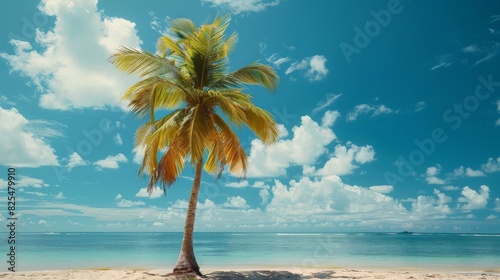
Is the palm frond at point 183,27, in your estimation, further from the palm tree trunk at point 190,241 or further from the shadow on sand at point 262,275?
the shadow on sand at point 262,275

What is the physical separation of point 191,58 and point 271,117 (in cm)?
326

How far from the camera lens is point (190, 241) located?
11961 millimetres

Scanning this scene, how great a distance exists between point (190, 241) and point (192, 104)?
14.2ft

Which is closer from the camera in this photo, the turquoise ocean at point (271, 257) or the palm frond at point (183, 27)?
the palm frond at point (183, 27)

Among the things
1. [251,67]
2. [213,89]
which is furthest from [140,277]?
[251,67]

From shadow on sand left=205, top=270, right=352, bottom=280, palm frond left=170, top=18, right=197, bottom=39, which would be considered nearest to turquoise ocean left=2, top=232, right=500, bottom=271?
shadow on sand left=205, top=270, right=352, bottom=280

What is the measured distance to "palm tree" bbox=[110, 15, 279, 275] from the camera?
11680mm

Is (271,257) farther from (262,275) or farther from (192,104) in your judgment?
(192,104)

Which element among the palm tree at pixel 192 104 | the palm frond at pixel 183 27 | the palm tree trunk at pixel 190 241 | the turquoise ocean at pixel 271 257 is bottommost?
the turquoise ocean at pixel 271 257

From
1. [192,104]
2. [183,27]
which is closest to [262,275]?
[192,104]

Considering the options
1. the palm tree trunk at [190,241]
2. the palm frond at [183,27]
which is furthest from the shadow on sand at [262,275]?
the palm frond at [183,27]

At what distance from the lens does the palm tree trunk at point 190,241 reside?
11.7 m

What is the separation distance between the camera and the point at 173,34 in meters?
13.2

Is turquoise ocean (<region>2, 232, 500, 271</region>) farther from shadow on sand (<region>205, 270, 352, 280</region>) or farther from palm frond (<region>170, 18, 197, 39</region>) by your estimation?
palm frond (<region>170, 18, 197, 39</region>)
